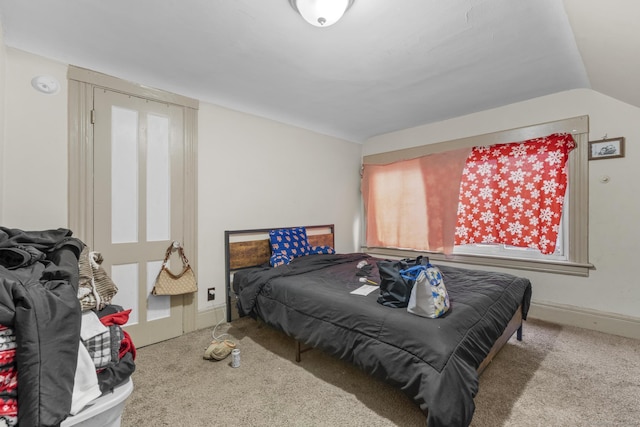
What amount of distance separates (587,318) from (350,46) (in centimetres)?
323

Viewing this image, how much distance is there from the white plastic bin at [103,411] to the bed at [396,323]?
3.94ft

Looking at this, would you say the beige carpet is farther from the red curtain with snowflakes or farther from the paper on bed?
the red curtain with snowflakes

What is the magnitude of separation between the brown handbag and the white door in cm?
6

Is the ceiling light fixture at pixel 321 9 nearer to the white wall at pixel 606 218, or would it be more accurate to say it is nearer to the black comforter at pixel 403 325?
the black comforter at pixel 403 325

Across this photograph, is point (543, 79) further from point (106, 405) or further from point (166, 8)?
point (106, 405)

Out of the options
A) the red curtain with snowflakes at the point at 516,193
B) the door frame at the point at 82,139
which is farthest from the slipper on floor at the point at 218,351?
the red curtain with snowflakes at the point at 516,193

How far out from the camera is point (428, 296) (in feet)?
5.29

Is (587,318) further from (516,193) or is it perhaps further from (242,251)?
(242,251)

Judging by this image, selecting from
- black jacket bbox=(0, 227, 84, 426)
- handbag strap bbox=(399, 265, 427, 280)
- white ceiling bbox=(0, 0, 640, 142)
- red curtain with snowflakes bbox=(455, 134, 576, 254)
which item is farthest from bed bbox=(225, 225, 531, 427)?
white ceiling bbox=(0, 0, 640, 142)

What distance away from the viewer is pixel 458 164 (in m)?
3.46

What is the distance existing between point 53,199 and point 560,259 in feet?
14.7

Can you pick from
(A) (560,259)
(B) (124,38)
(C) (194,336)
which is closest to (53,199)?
(B) (124,38)

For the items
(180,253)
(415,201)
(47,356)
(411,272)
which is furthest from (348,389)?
(415,201)

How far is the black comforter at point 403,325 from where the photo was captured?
4.48 feet
